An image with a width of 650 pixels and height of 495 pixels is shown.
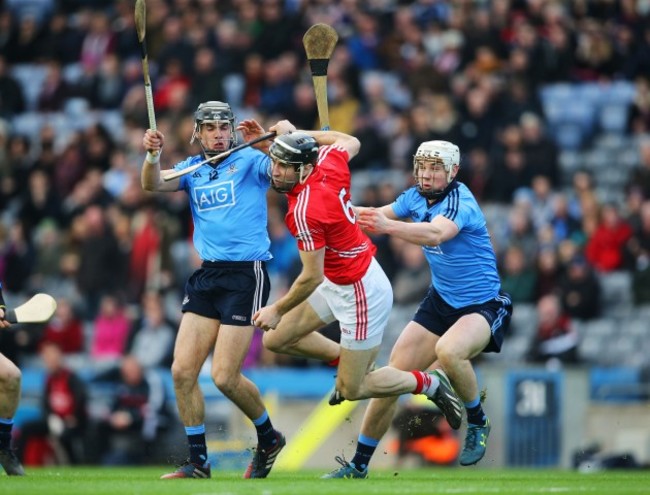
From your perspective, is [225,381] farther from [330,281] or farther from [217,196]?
[217,196]

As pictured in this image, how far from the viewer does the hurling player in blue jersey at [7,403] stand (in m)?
11.6

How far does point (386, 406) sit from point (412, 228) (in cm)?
161

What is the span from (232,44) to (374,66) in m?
2.35

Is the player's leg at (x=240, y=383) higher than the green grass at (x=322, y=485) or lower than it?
higher

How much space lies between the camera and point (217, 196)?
1171cm

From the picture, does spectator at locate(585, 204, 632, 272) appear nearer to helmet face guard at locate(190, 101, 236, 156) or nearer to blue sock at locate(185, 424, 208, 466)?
helmet face guard at locate(190, 101, 236, 156)

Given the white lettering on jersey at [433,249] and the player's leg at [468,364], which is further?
the white lettering on jersey at [433,249]

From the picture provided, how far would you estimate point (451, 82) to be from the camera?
2034 cm

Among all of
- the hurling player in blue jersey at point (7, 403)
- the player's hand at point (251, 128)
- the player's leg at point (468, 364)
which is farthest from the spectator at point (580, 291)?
the hurling player in blue jersey at point (7, 403)

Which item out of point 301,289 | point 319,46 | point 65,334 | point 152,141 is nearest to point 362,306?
point 301,289

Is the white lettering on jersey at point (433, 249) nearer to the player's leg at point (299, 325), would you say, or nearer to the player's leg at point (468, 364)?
the player's leg at point (468, 364)

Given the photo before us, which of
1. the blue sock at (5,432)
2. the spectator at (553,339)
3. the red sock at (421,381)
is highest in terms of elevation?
the red sock at (421,381)

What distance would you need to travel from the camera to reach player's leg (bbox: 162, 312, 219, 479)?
11.5 metres

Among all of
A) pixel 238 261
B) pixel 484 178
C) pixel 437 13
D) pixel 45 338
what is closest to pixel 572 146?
pixel 484 178
